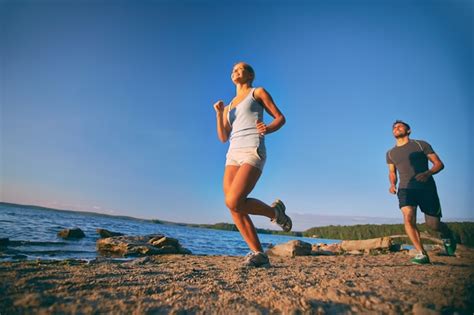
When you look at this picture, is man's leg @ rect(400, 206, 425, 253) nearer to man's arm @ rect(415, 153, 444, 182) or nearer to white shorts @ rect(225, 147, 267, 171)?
man's arm @ rect(415, 153, 444, 182)

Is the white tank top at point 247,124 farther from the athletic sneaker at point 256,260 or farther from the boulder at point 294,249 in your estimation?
the boulder at point 294,249

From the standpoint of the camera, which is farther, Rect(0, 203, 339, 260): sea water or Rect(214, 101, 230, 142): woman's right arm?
Rect(0, 203, 339, 260): sea water

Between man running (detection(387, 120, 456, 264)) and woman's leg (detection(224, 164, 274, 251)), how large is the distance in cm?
261

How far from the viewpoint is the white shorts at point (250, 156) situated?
3113 mm

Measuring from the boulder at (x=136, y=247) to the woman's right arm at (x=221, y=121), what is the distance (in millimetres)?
5044

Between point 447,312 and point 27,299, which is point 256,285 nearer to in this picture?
point 447,312

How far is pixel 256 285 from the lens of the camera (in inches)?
78.4

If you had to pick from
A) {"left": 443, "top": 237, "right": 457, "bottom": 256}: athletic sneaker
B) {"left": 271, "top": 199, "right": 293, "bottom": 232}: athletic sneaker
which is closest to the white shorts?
{"left": 271, "top": 199, "right": 293, "bottom": 232}: athletic sneaker

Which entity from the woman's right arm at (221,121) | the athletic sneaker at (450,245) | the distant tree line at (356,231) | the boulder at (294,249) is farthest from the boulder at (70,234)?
the distant tree line at (356,231)

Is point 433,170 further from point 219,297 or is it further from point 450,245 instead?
point 219,297

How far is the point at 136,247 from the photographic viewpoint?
747 cm

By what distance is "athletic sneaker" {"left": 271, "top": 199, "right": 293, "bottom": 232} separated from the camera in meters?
3.46

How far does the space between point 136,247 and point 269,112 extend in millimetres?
6346

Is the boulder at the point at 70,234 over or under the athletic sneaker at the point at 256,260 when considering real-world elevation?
under
